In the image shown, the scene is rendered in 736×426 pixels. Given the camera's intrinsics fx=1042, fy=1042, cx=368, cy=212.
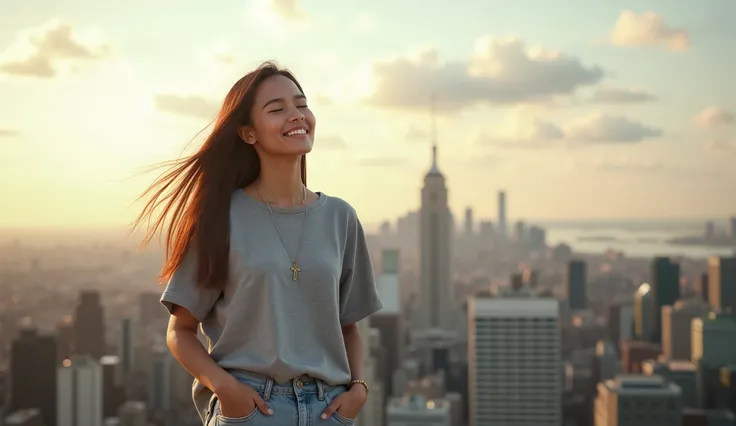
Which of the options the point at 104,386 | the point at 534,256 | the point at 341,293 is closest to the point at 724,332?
the point at 534,256

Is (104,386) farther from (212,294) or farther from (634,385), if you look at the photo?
(212,294)

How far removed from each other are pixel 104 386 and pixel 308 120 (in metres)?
18.4

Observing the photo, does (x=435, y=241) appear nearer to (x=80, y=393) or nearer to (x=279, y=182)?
(x=80, y=393)

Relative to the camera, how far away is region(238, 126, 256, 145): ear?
1.41 metres

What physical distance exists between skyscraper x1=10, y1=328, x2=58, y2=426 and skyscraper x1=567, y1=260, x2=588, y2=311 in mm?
17594

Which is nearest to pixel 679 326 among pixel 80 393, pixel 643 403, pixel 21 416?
pixel 643 403

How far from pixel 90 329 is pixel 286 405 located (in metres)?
21.6

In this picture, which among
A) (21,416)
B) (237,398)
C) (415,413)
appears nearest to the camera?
(237,398)

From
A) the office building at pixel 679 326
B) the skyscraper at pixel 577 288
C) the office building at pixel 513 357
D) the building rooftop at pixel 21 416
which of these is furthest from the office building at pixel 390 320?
the building rooftop at pixel 21 416

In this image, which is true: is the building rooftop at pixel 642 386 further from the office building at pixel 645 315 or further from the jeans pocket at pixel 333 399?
the jeans pocket at pixel 333 399

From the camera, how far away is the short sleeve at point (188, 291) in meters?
1.32

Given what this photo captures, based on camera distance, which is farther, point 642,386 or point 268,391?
point 642,386

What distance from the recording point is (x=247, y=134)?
1.41 meters

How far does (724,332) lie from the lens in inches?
976
